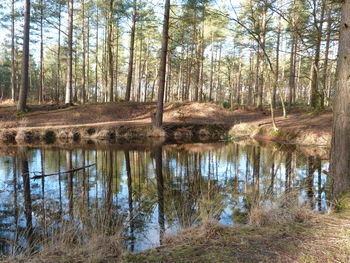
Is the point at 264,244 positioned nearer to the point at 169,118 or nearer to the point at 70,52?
the point at 169,118

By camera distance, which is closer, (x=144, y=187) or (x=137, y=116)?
(x=144, y=187)

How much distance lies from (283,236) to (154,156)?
8.07m

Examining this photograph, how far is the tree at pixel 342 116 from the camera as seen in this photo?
3822 mm

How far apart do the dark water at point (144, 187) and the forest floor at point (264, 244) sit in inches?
25.9

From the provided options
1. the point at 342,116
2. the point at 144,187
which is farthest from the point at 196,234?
the point at 144,187

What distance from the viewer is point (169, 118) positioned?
19.0 m

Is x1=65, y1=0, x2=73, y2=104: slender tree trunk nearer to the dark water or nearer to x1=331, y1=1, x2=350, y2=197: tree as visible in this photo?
the dark water

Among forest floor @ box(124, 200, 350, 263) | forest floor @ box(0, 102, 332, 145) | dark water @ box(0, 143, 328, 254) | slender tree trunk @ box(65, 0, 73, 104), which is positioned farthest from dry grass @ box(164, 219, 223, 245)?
slender tree trunk @ box(65, 0, 73, 104)

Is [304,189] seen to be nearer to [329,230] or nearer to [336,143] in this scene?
[336,143]

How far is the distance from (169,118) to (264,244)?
647 inches

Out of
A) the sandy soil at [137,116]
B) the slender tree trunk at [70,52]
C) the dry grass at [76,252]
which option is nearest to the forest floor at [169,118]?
the sandy soil at [137,116]

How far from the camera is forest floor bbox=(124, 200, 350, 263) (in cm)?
248

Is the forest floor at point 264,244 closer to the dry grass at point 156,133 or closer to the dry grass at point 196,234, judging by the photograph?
the dry grass at point 196,234

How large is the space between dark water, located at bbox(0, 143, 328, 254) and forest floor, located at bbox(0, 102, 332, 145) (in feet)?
11.0
